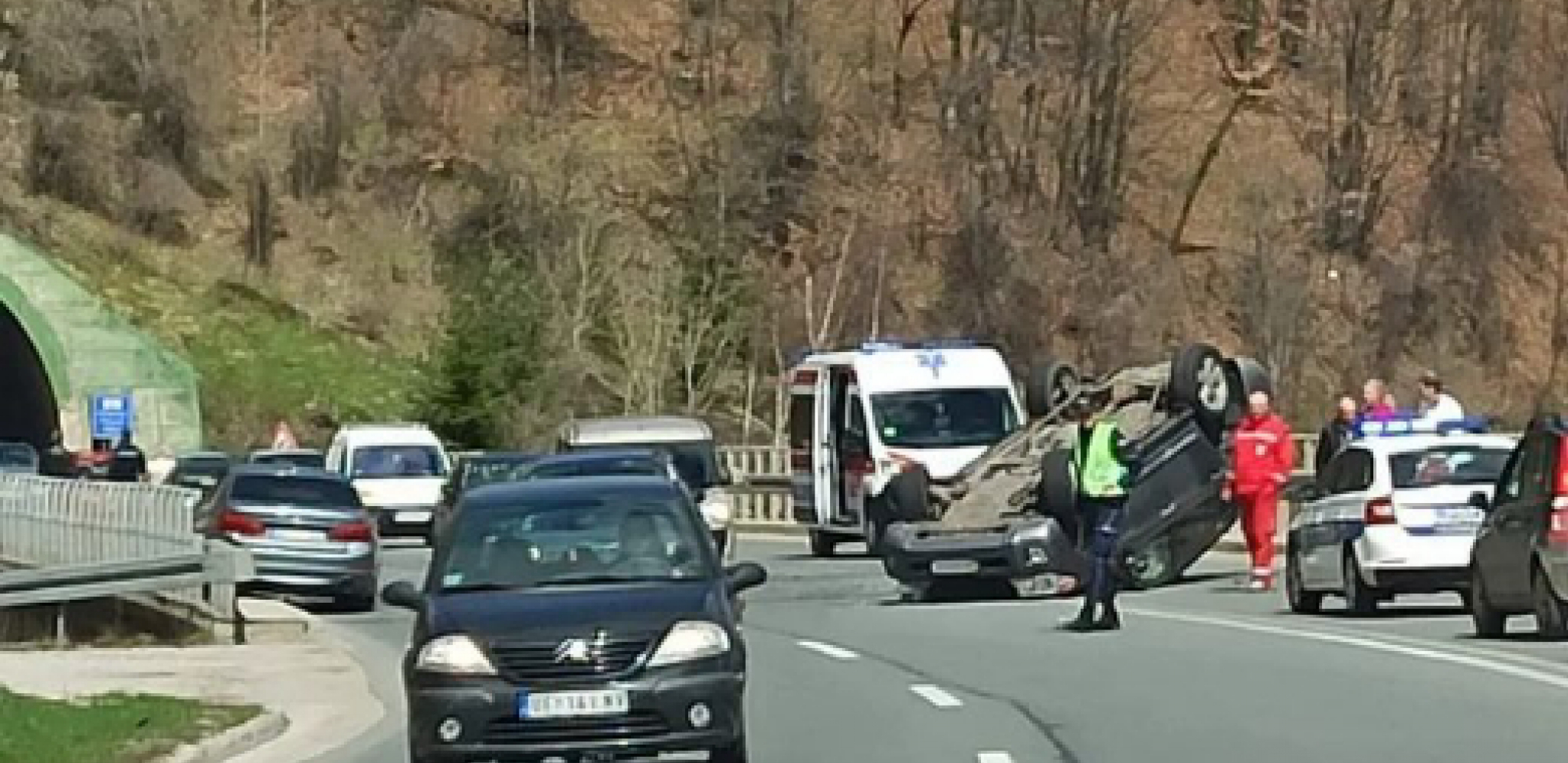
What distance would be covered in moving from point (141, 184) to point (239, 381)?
925cm

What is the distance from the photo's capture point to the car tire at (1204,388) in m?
30.6

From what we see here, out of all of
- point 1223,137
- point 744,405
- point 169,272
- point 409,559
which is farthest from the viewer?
point 1223,137

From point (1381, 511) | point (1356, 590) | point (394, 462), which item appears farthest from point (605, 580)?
point (394, 462)

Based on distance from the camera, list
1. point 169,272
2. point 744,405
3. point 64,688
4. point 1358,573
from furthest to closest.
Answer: point 169,272 → point 744,405 → point 1358,573 → point 64,688

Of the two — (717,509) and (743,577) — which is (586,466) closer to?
(717,509)

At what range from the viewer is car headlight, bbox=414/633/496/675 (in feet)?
47.5

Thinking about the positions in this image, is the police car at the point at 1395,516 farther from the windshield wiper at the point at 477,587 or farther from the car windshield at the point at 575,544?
the windshield wiper at the point at 477,587

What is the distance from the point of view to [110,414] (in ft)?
198

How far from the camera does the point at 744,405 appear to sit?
67.5 meters

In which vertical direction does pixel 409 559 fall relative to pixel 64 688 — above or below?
below

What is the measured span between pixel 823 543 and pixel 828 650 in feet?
54.3

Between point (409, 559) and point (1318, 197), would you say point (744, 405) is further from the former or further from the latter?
point (409, 559)

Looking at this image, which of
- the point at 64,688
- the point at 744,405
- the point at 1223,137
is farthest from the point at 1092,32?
the point at 64,688

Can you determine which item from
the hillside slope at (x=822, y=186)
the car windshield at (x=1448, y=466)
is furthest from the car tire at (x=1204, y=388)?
the hillside slope at (x=822, y=186)
